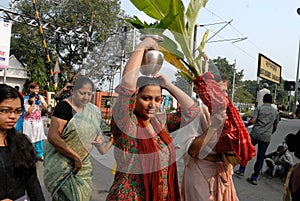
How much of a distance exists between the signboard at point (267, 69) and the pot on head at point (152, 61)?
14622 mm

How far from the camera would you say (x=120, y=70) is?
1619 mm

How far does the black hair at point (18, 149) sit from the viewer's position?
1731 mm

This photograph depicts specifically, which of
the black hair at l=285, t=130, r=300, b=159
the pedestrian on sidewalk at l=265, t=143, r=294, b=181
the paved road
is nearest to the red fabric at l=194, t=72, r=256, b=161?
the black hair at l=285, t=130, r=300, b=159

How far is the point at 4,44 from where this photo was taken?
1084cm

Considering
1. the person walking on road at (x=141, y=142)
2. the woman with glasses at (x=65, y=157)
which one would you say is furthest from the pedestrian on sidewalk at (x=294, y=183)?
the woman with glasses at (x=65, y=157)

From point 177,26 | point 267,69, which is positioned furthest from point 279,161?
point 267,69

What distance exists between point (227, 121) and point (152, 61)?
0.92 meters

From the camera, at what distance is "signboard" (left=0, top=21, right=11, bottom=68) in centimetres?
1054

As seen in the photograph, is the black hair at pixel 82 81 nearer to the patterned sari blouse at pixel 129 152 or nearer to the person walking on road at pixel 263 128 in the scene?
the patterned sari blouse at pixel 129 152

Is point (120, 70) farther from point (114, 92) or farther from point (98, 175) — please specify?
point (98, 175)

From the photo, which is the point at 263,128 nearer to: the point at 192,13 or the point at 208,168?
the point at 208,168

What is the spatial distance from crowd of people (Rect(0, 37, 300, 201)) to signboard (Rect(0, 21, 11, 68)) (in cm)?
881

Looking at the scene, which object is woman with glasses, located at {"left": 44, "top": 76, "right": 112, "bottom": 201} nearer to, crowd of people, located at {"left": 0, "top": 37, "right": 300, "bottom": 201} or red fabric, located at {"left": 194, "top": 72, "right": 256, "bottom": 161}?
crowd of people, located at {"left": 0, "top": 37, "right": 300, "bottom": 201}

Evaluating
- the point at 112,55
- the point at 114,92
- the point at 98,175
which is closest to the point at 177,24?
the point at 112,55
